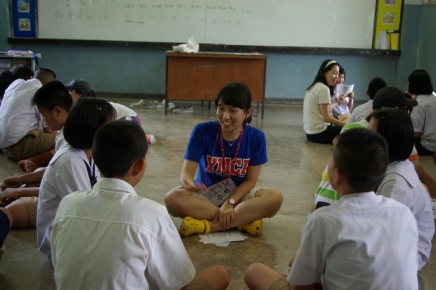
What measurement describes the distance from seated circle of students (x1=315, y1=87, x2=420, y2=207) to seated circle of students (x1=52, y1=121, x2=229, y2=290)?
1101mm

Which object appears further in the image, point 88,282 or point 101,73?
point 101,73

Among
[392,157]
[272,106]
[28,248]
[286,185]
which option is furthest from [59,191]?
[272,106]

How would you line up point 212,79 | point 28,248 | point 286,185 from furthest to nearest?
1. point 212,79
2. point 286,185
3. point 28,248

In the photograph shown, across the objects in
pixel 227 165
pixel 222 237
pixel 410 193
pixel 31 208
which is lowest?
pixel 222 237

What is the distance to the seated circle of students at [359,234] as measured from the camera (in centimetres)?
135

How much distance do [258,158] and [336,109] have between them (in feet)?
9.52

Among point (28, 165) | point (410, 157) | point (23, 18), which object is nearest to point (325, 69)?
point (410, 157)

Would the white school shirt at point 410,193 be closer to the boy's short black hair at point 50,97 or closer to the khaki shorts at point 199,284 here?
the khaki shorts at point 199,284

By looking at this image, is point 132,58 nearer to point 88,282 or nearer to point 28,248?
point 28,248

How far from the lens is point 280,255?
2.47 metres

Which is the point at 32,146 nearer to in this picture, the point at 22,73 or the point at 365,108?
the point at 22,73

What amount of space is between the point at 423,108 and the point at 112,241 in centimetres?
390

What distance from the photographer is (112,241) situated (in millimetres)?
1306

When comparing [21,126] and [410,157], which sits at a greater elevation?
[410,157]
